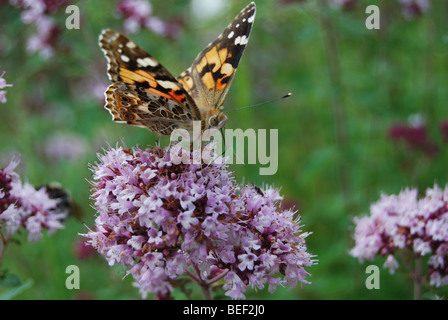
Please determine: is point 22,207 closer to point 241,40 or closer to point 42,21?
point 241,40

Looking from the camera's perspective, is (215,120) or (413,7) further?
(413,7)

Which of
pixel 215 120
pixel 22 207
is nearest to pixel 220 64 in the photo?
pixel 215 120

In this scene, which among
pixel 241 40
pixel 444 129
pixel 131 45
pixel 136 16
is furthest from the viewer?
pixel 136 16

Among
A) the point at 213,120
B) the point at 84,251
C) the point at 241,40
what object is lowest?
the point at 84,251

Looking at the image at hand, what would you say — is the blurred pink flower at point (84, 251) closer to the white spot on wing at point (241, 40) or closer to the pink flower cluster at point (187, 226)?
the pink flower cluster at point (187, 226)

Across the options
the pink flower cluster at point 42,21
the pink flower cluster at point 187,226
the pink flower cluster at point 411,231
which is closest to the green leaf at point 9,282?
the pink flower cluster at point 187,226

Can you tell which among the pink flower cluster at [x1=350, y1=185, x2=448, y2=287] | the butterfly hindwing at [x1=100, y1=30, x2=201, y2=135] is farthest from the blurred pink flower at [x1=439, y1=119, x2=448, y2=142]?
the butterfly hindwing at [x1=100, y1=30, x2=201, y2=135]
